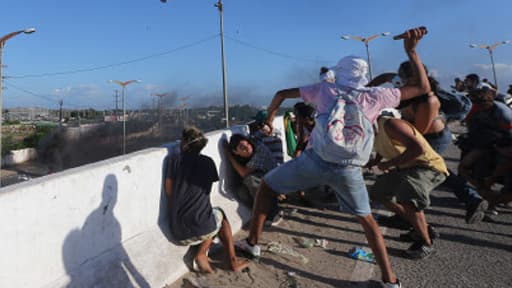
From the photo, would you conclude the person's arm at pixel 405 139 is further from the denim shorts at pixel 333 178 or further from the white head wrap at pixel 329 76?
the white head wrap at pixel 329 76

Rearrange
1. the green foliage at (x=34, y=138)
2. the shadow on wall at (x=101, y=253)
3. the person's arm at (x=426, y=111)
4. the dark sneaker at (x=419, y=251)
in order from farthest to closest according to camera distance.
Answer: the green foliage at (x=34, y=138) → the dark sneaker at (x=419, y=251) → the person's arm at (x=426, y=111) → the shadow on wall at (x=101, y=253)

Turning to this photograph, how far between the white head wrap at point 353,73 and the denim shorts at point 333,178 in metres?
0.59

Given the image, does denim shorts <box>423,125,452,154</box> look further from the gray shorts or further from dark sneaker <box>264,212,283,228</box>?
dark sneaker <box>264,212,283,228</box>

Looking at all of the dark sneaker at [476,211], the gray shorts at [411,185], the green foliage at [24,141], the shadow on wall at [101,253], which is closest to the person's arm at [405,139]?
the gray shorts at [411,185]

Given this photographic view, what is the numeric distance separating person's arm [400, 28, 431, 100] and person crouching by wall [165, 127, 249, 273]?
5.66 ft

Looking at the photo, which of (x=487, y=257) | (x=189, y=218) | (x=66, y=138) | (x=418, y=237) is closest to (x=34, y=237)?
(x=189, y=218)

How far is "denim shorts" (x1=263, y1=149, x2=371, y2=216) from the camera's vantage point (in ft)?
9.78

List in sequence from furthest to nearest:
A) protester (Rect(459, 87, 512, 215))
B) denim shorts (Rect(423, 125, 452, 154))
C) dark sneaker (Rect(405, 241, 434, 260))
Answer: protester (Rect(459, 87, 512, 215)) < denim shorts (Rect(423, 125, 452, 154)) < dark sneaker (Rect(405, 241, 434, 260))

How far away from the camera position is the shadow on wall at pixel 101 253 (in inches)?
102

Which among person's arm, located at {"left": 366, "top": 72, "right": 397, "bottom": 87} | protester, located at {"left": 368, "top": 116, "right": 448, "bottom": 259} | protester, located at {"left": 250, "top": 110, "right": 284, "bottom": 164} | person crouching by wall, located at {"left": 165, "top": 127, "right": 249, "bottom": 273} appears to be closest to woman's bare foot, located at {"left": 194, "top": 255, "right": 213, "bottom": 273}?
person crouching by wall, located at {"left": 165, "top": 127, "right": 249, "bottom": 273}

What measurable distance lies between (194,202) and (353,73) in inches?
65.0

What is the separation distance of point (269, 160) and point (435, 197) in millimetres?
2909

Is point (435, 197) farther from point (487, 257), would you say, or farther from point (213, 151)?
point (213, 151)

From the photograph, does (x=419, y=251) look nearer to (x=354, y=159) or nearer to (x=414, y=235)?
(x=414, y=235)
